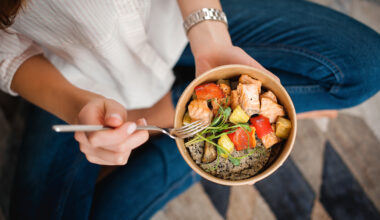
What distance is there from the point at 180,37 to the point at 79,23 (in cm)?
44

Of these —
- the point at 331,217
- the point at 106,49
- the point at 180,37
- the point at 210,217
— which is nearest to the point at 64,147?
the point at 106,49

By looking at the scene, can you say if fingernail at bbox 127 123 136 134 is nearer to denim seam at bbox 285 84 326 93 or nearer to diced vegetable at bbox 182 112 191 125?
diced vegetable at bbox 182 112 191 125

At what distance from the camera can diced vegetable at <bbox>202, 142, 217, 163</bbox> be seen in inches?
26.9

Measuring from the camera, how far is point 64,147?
3.49 feet

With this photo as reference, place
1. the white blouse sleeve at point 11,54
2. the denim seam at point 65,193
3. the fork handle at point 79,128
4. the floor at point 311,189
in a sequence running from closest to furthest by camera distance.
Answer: the fork handle at point 79,128, the white blouse sleeve at point 11,54, the denim seam at point 65,193, the floor at point 311,189

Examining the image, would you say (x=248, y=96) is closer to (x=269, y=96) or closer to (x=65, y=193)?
(x=269, y=96)

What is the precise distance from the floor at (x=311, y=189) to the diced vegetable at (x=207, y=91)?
2.97 ft

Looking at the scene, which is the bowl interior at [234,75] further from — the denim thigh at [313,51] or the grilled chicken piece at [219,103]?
the denim thigh at [313,51]

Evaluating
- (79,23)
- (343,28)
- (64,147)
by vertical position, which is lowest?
(64,147)

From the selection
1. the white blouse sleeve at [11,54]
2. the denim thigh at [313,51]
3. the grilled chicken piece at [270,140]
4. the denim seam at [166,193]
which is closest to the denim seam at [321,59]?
the denim thigh at [313,51]

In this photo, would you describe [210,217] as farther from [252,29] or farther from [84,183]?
[252,29]

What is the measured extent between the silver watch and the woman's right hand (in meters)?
0.43

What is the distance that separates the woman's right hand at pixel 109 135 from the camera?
1.76ft

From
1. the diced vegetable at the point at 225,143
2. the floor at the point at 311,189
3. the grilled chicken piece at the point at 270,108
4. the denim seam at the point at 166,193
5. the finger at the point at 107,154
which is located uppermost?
the finger at the point at 107,154
